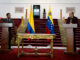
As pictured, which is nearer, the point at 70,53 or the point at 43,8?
the point at 70,53

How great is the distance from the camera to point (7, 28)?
18.6 ft

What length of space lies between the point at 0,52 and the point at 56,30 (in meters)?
5.04

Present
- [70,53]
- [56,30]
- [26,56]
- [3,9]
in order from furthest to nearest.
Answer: [3,9] → [56,30] → [70,53] → [26,56]

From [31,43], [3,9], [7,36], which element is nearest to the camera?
[7,36]

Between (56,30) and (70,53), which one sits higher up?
(56,30)

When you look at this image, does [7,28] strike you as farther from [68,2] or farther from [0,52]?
[68,2]

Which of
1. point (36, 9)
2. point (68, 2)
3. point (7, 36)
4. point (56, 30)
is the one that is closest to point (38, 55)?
point (7, 36)

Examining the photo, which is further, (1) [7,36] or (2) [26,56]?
(1) [7,36]

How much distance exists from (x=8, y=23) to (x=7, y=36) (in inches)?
22.9

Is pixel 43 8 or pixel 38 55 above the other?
pixel 43 8

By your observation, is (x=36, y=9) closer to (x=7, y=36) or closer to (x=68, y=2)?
(x=68, y=2)

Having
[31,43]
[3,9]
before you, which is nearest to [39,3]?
[3,9]

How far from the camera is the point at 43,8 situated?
1542cm

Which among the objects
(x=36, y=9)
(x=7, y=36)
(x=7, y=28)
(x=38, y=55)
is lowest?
(x=38, y=55)
